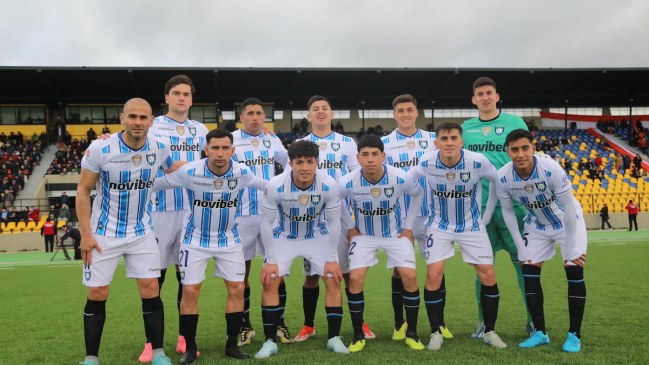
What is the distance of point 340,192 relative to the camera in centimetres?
489

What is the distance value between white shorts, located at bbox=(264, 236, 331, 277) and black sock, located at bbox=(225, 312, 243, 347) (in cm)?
59

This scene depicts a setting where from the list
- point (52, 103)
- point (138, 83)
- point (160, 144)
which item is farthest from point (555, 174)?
point (52, 103)

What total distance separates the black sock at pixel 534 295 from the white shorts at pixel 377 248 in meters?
1.14

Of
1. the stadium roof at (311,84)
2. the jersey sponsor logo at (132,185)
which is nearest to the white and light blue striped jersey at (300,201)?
the jersey sponsor logo at (132,185)

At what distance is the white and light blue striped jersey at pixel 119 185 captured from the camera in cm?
407

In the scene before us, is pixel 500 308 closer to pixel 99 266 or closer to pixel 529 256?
pixel 529 256

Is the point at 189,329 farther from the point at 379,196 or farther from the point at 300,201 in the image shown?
the point at 379,196

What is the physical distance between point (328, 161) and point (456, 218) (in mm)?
1758

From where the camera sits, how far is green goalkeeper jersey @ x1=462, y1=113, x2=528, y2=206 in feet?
17.6

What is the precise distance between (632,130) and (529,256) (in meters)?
37.0

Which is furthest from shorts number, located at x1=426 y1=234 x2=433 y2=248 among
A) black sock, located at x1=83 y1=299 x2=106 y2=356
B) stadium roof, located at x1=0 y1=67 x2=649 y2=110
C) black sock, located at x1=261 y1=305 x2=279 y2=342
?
stadium roof, located at x1=0 y1=67 x2=649 y2=110

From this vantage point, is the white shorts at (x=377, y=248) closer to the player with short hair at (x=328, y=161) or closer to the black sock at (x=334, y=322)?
the player with short hair at (x=328, y=161)

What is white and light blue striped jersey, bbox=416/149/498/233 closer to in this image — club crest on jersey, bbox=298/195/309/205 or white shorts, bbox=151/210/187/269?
club crest on jersey, bbox=298/195/309/205

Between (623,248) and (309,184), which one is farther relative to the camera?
(623,248)
